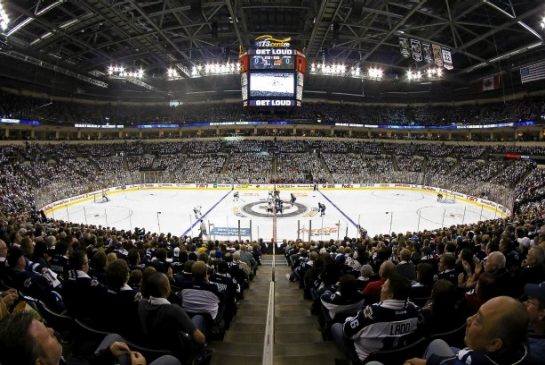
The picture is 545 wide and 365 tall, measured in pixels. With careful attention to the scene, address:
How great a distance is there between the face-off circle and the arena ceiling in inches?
540

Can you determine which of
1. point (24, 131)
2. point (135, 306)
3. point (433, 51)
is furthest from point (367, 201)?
point (24, 131)

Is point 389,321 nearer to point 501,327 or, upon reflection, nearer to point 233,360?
point 501,327

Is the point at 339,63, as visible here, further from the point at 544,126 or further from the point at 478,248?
the point at 478,248

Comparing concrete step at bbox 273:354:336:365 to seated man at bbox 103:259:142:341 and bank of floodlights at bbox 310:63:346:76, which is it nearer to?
seated man at bbox 103:259:142:341

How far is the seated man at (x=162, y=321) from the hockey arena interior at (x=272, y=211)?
21mm

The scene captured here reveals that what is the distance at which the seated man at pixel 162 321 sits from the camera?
130 inches

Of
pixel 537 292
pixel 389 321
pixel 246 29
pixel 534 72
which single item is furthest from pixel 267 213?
pixel 534 72

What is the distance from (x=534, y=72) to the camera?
27.9m

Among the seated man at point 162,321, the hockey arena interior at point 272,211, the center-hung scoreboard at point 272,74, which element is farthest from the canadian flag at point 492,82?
the seated man at point 162,321

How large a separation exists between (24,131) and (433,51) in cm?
5114

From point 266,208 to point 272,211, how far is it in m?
1.57

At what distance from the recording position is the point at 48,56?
97.7 feet

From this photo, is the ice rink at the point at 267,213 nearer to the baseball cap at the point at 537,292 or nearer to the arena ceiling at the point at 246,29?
the arena ceiling at the point at 246,29

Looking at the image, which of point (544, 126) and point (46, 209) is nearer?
point (46, 209)
